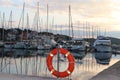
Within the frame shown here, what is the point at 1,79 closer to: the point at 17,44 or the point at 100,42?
the point at 100,42

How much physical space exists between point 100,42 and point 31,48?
13492mm

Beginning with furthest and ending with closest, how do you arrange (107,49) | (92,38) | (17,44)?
(92,38) < (17,44) < (107,49)

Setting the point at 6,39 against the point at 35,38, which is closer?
the point at 35,38

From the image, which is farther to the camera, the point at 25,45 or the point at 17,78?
the point at 25,45

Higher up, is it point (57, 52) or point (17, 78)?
point (57, 52)

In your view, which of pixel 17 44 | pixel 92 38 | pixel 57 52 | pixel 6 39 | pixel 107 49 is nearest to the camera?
pixel 57 52

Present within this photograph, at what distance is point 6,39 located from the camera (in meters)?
82.7

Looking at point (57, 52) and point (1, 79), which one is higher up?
point (57, 52)

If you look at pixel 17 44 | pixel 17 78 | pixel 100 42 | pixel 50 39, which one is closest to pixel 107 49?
pixel 100 42

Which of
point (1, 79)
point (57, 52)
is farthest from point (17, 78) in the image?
point (57, 52)

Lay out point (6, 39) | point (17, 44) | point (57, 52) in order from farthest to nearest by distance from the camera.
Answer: point (6, 39) < point (17, 44) < point (57, 52)

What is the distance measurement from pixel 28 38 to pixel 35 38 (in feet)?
11.2

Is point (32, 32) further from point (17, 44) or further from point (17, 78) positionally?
point (17, 78)

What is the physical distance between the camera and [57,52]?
585 inches
